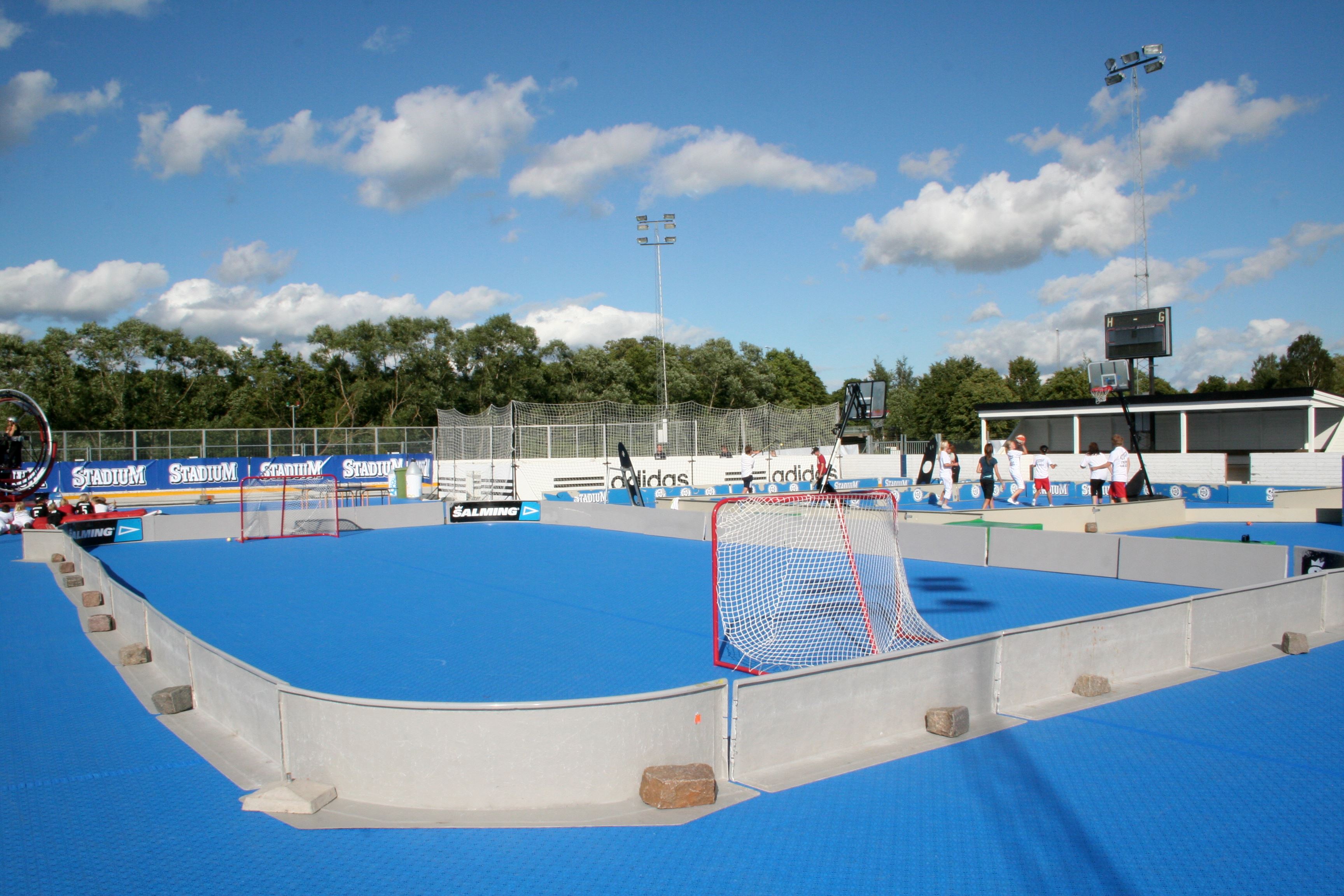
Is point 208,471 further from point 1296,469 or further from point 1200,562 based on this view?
point 1296,469

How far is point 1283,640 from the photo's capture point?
25.8 feet

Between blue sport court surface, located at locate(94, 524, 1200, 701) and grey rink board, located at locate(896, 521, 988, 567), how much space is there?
25 cm

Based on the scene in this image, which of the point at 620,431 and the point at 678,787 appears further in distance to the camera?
the point at 620,431

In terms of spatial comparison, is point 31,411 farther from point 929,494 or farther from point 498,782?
point 929,494

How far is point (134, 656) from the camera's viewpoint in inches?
315

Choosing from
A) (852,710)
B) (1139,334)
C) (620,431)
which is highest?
(1139,334)

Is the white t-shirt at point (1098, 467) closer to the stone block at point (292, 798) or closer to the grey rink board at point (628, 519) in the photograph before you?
the grey rink board at point (628, 519)

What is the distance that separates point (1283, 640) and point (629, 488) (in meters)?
16.3

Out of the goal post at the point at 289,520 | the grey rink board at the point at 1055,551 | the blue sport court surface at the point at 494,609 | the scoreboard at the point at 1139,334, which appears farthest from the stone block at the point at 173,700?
the scoreboard at the point at 1139,334

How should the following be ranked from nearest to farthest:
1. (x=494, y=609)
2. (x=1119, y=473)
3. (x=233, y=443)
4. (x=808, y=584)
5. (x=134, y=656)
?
(x=134, y=656) < (x=494, y=609) < (x=808, y=584) < (x=1119, y=473) < (x=233, y=443)

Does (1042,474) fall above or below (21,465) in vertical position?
below

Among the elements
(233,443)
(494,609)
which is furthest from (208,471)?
(494,609)

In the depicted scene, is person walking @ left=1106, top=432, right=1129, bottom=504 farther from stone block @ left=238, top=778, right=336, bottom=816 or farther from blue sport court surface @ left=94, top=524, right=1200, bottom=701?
stone block @ left=238, top=778, right=336, bottom=816

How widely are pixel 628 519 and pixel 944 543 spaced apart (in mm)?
8289
